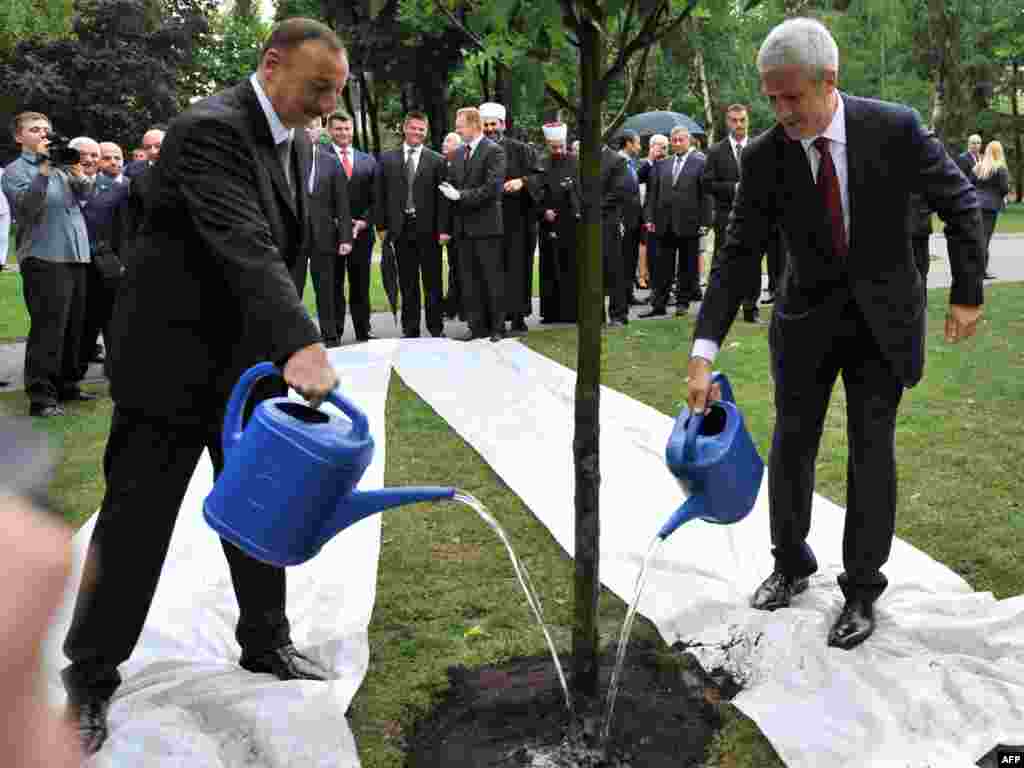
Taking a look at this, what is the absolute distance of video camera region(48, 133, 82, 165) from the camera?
25.9ft

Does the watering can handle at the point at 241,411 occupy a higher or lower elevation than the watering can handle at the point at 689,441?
higher

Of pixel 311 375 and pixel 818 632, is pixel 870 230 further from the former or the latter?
pixel 311 375

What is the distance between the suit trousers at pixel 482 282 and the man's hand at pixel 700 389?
7.09 m

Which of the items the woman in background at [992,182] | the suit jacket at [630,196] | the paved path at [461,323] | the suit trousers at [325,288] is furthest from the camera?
the woman in background at [992,182]

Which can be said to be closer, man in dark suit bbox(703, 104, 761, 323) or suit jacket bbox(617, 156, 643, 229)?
man in dark suit bbox(703, 104, 761, 323)

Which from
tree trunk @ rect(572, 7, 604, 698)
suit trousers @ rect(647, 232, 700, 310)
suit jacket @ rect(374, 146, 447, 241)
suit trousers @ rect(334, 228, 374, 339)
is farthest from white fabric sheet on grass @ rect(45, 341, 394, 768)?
suit trousers @ rect(647, 232, 700, 310)

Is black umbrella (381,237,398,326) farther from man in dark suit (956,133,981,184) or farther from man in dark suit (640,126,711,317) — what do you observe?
man in dark suit (956,133,981,184)

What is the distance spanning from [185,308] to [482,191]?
293 inches

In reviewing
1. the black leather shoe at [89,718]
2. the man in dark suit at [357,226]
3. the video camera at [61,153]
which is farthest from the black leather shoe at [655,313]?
the black leather shoe at [89,718]

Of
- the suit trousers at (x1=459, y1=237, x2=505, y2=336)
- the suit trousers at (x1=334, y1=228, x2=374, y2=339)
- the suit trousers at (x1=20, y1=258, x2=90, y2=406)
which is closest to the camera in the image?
the suit trousers at (x1=20, y1=258, x2=90, y2=406)

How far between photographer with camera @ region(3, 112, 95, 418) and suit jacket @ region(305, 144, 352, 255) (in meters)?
2.58

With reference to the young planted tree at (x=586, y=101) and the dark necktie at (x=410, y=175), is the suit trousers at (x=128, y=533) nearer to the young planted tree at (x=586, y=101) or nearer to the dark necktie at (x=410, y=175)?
the young planted tree at (x=586, y=101)

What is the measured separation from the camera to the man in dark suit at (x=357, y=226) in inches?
424

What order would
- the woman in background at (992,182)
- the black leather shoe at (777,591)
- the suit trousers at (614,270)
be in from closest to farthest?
the black leather shoe at (777,591), the suit trousers at (614,270), the woman in background at (992,182)
